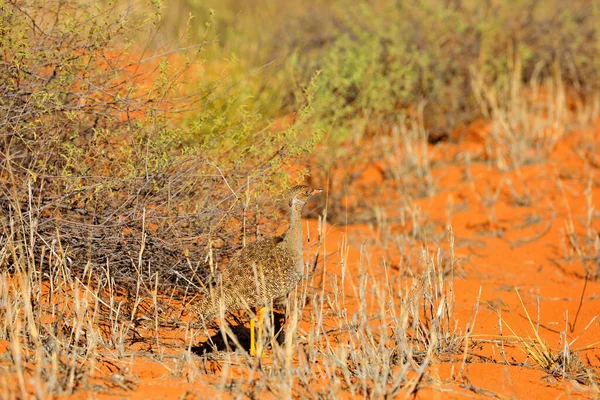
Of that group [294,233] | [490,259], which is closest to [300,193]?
[294,233]

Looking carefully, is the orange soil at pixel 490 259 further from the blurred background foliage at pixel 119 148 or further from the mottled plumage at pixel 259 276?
the blurred background foliage at pixel 119 148

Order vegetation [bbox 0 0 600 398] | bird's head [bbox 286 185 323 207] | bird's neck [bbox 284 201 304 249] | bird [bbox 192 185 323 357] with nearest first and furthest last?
vegetation [bbox 0 0 600 398] → bird [bbox 192 185 323 357] → bird's neck [bbox 284 201 304 249] → bird's head [bbox 286 185 323 207]

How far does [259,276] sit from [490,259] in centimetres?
337

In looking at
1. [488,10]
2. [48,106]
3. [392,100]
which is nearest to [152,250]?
[48,106]

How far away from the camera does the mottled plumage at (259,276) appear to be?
429 centimetres

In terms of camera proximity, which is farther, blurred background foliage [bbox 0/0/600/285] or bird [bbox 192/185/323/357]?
blurred background foliage [bbox 0/0/600/285]

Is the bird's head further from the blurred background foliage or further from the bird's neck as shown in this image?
the blurred background foliage

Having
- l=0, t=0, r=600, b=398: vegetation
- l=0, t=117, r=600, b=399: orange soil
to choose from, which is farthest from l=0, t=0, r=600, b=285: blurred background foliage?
l=0, t=117, r=600, b=399: orange soil

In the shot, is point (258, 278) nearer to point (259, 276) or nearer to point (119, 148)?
point (259, 276)

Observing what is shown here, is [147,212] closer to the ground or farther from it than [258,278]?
farther from it

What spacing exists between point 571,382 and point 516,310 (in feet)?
5.32

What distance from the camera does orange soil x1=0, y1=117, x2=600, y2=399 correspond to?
13.4 feet

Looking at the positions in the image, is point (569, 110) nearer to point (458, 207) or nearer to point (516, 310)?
point (458, 207)

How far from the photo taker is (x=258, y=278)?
4.33m
